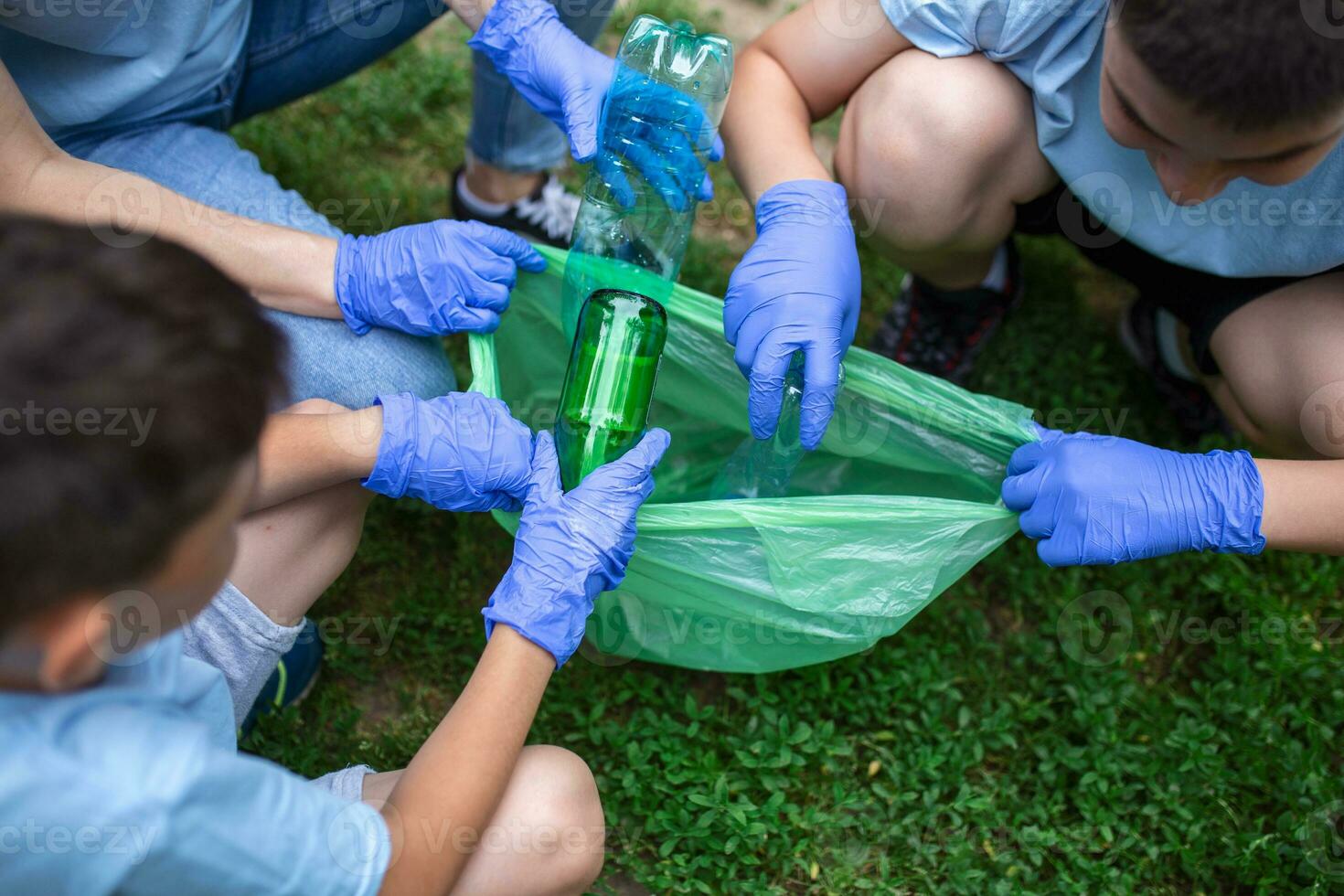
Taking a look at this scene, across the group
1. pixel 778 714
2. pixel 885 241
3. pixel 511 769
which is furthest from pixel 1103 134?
Answer: pixel 511 769

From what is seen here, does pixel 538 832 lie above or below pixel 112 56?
below

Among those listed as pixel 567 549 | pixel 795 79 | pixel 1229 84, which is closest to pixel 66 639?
pixel 567 549

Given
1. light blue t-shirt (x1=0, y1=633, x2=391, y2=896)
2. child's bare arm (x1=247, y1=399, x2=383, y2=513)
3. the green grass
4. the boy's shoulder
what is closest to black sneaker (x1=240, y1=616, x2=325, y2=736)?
the green grass

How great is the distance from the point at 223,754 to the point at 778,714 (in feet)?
2.69

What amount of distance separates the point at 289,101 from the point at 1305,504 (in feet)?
4.82

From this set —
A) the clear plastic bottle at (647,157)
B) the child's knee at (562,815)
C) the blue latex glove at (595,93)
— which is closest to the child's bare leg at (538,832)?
the child's knee at (562,815)

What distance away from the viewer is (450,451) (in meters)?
1.10

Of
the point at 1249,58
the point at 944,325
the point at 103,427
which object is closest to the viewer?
the point at 103,427

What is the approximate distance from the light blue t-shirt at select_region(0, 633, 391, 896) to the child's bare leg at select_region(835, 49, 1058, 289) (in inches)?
39.3

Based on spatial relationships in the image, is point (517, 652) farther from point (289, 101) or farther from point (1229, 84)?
point (289, 101)

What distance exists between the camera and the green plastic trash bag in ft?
3.72

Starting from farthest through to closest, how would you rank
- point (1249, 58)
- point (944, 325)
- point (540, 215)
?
point (540, 215), point (944, 325), point (1249, 58)

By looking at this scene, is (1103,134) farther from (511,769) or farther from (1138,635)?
(511,769)

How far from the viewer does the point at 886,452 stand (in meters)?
1.36
